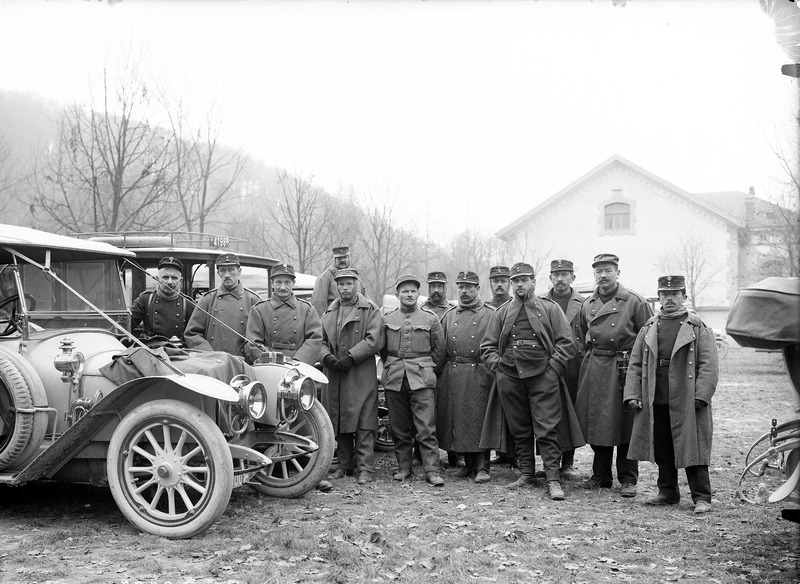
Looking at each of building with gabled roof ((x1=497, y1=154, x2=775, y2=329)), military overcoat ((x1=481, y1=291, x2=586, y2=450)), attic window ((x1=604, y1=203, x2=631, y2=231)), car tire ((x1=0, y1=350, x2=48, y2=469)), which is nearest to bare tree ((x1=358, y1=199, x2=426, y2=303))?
building with gabled roof ((x1=497, y1=154, x2=775, y2=329))

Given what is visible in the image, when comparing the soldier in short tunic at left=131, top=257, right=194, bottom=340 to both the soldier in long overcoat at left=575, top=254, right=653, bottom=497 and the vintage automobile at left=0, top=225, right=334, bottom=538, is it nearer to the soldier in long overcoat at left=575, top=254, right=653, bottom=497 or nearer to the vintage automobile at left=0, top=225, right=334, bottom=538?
the vintage automobile at left=0, top=225, right=334, bottom=538

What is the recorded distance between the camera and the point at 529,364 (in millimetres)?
6836

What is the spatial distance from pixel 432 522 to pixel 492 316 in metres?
2.34

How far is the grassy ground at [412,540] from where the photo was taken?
4.41 metres

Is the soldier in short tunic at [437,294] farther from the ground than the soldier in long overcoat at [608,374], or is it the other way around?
the soldier in short tunic at [437,294]

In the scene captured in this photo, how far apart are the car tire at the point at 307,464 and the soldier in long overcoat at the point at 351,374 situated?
1021mm

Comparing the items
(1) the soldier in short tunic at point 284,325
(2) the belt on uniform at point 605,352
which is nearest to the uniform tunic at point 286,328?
(1) the soldier in short tunic at point 284,325

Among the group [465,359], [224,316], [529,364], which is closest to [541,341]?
[529,364]

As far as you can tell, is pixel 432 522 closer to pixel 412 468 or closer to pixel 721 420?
pixel 412 468

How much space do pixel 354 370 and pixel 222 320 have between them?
57.4 inches

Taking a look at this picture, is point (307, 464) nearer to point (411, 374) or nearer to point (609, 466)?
point (411, 374)

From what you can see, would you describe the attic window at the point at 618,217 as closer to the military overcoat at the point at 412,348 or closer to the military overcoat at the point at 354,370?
the military overcoat at the point at 412,348

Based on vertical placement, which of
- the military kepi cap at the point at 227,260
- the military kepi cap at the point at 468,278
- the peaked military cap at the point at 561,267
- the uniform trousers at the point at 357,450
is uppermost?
the military kepi cap at the point at 227,260

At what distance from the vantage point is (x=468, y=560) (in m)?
4.67
